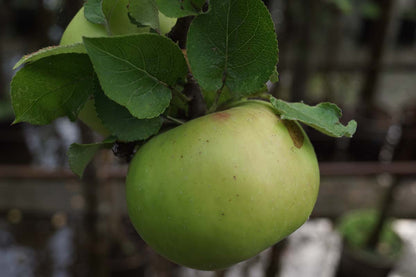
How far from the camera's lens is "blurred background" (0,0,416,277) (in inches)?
57.9

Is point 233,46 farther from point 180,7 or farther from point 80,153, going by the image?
point 80,153

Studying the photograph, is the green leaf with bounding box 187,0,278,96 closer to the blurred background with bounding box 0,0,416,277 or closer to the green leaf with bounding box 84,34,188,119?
the green leaf with bounding box 84,34,188,119

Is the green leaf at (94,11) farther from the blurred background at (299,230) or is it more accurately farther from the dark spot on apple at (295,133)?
the blurred background at (299,230)

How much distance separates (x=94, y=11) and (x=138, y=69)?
0.10 m

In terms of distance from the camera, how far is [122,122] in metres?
0.41

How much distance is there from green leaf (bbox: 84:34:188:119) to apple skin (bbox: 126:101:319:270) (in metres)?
0.05

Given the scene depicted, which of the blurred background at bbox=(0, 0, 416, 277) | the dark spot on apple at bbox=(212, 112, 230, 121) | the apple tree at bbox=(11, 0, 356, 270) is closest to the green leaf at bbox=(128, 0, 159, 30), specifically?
the apple tree at bbox=(11, 0, 356, 270)

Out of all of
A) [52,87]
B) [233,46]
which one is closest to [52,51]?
[52,87]

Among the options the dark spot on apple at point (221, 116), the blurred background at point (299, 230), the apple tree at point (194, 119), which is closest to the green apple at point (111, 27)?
the apple tree at point (194, 119)

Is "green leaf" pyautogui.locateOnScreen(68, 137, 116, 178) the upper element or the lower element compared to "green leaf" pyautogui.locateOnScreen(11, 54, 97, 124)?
lower

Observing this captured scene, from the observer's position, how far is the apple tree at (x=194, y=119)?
369 mm

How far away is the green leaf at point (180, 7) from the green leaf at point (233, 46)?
0.03 ft

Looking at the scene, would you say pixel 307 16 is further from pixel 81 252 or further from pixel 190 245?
pixel 190 245

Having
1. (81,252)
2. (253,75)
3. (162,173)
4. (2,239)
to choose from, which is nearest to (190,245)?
(162,173)
